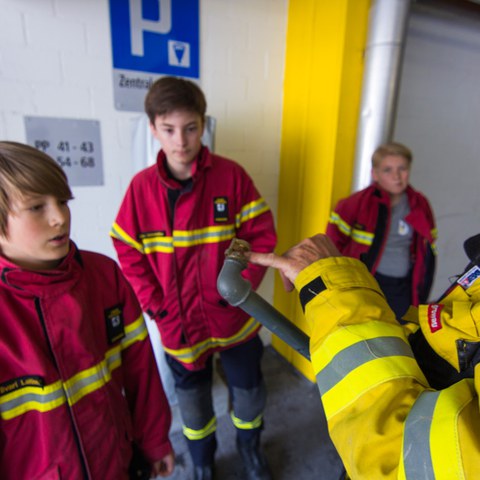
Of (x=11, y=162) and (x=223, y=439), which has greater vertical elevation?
(x=11, y=162)

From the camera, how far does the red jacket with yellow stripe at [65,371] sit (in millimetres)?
762

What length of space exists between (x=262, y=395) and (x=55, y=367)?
40.2 inches

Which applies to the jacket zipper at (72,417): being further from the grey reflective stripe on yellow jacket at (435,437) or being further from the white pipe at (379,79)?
the white pipe at (379,79)

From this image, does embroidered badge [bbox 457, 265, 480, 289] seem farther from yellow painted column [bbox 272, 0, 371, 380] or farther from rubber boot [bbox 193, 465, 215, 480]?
rubber boot [bbox 193, 465, 215, 480]

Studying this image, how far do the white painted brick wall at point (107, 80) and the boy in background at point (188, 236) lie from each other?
0.54 metres

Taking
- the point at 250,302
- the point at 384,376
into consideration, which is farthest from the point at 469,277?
the point at 250,302

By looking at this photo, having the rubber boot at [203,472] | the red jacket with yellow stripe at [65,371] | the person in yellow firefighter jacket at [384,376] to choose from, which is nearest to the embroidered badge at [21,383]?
the red jacket with yellow stripe at [65,371]

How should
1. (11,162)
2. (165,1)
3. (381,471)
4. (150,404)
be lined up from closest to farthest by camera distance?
(381,471), (11,162), (150,404), (165,1)

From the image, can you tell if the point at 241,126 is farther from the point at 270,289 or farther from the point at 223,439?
the point at 223,439

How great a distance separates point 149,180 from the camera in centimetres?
138

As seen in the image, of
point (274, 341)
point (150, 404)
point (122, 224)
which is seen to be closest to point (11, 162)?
point (122, 224)

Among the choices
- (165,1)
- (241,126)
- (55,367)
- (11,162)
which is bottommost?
(55,367)

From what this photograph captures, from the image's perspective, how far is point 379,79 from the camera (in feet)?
5.79

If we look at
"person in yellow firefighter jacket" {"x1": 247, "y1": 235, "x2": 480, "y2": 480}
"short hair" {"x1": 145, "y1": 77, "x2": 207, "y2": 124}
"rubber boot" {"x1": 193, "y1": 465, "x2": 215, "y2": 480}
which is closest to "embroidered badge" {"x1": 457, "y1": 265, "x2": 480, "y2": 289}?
"person in yellow firefighter jacket" {"x1": 247, "y1": 235, "x2": 480, "y2": 480}
